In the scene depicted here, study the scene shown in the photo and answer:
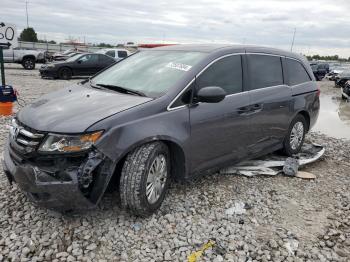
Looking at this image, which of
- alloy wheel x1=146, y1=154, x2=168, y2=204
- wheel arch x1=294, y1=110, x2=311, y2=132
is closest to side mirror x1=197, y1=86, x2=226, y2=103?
alloy wheel x1=146, y1=154, x2=168, y2=204

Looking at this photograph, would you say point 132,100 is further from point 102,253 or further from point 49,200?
point 102,253

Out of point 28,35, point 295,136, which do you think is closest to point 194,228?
point 295,136

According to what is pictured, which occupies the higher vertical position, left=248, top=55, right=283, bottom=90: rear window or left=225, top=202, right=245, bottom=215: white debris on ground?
left=248, top=55, right=283, bottom=90: rear window

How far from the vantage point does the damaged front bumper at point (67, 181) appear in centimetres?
297

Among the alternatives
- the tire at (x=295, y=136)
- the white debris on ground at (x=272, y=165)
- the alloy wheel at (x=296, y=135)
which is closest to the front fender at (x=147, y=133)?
the white debris on ground at (x=272, y=165)

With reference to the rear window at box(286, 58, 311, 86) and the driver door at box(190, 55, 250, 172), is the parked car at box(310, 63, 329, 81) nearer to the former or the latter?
the rear window at box(286, 58, 311, 86)

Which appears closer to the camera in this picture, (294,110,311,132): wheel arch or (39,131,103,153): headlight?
(39,131,103,153): headlight

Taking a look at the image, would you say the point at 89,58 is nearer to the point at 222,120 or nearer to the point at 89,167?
the point at 222,120

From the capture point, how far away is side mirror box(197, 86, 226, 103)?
368 centimetres

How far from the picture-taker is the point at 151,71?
412 cm

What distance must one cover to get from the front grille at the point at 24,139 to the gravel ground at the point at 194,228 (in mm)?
732

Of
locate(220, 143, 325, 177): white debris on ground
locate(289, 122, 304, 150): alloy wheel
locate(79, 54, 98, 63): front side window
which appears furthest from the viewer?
locate(79, 54, 98, 63): front side window

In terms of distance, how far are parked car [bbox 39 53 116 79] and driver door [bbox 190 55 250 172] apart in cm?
1478

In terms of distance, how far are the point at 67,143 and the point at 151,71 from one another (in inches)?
59.7
